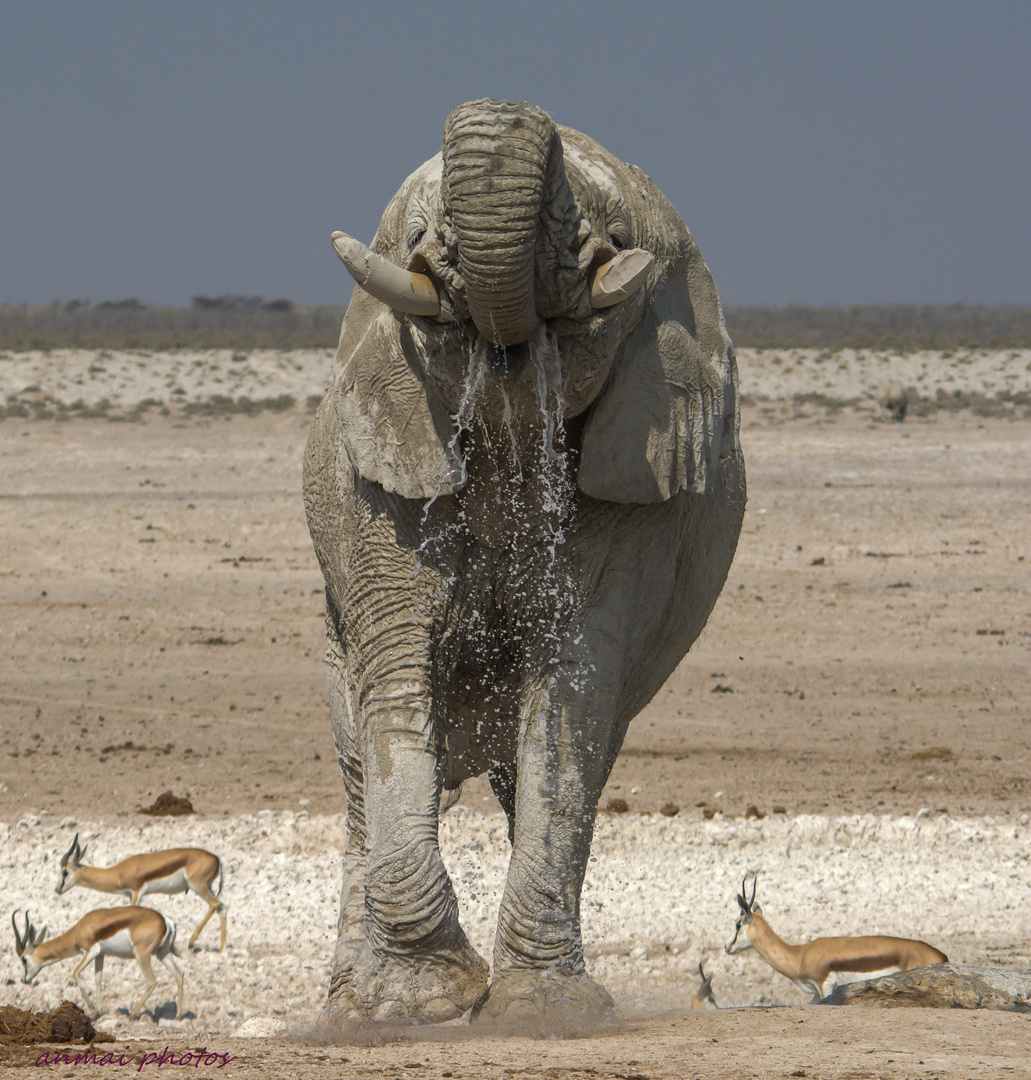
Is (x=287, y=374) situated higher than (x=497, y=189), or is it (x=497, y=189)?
(x=497, y=189)

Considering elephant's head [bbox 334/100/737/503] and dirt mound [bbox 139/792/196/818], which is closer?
elephant's head [bbox 334/100/737/503]

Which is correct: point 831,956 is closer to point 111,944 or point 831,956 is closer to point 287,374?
point 111,944

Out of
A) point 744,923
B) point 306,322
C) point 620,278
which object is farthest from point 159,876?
point 306,322

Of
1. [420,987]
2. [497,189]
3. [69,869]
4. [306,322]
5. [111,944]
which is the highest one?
[497,189]

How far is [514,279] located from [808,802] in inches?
192

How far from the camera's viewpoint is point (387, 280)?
11.5ft

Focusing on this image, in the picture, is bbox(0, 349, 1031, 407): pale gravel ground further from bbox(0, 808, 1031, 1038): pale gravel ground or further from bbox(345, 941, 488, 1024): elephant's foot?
bbox(345, 941, 488, 1024): elephant's foot

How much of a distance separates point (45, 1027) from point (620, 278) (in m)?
2.56

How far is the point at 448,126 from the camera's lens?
3406mm

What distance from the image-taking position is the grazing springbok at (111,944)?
17.5ft

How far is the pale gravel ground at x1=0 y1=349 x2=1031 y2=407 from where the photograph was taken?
2761 cm

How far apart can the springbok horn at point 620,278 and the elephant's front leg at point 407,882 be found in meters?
1.19

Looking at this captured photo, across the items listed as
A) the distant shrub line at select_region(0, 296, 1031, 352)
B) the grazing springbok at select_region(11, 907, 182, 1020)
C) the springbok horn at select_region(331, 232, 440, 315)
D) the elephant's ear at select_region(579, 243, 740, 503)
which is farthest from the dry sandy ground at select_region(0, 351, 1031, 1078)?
the distant shrub line at select_region(0, 296, 1031, 352)

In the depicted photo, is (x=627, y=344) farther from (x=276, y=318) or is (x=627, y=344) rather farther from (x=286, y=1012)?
(x=276, y=318)
